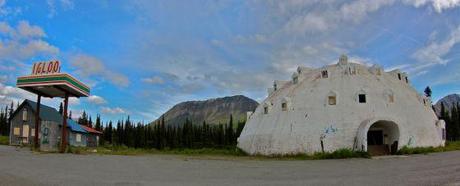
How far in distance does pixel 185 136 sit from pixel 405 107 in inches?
2077

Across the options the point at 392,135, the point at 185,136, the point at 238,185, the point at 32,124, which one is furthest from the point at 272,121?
the point at 185,136

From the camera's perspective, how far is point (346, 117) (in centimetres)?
2622

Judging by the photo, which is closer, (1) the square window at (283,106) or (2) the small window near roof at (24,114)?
(1) the square window at (283,106)

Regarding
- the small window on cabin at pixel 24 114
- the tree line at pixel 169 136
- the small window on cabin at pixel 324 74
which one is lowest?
the tree line at pixel 169 136

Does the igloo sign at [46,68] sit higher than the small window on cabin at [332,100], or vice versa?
the igloo sign at [46,68]

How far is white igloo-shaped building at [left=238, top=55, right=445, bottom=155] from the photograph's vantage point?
25.8 meters

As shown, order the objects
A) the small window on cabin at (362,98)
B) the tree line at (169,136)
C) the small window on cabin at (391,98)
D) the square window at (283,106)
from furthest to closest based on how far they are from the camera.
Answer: the tree line at (169,136) → the square window at (283,106) → the small window on cabin at (391,98) → the small window on cabin at (362,98)

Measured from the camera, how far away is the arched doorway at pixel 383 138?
1029 inches

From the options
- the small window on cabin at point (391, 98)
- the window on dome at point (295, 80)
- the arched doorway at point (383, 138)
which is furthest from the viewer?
the window on dome at point (295, 80)

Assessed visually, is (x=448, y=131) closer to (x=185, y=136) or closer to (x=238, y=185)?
(x=185, y=136)

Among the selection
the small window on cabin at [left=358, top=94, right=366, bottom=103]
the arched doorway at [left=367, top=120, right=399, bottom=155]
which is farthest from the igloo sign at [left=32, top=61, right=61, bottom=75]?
the arched doorway at [left=367, top=120, right=399, bottom=155]

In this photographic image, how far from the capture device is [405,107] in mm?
27922

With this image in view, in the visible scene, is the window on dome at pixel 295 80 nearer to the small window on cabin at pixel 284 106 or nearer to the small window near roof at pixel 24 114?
the small window on cabin at pixel 284 106

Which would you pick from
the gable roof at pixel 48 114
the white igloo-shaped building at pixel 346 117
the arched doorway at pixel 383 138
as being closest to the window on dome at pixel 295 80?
the white igloo-shaped building at pixel 346 117
